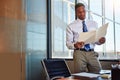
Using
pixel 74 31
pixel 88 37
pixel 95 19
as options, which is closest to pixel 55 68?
pixel 74 31

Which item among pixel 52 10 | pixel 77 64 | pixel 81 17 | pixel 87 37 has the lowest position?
pixel 77 64

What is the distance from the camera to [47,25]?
4281 mm

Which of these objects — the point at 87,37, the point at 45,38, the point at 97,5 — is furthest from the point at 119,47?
the point at 87,37

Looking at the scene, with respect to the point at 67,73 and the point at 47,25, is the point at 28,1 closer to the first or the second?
the point at 47,25

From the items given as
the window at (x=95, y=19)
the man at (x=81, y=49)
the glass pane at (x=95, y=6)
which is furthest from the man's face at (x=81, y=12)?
the glass pane at (x=95, y=6)

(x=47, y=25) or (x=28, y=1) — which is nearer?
(x=28, y=1)

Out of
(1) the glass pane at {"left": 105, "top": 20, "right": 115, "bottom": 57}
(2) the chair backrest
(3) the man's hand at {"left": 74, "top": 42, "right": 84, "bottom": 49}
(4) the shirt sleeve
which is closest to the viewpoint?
(3) the man's hand at {"left": 74, "top": 42, "right": 84, "bottom": 49}

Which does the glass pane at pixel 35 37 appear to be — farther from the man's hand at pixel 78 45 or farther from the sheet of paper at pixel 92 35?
the sheet of paper at pixel 92 35

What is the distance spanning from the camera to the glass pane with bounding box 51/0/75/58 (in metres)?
4.42

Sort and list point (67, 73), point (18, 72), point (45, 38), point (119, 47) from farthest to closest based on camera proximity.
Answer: point (45, 38) → point (119, 47) → point (18, 72) → point (67, 73)

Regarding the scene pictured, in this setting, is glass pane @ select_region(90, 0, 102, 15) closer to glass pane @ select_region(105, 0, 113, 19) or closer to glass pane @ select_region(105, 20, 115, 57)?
glass pane @ select_region(105, 0, 113, 19)

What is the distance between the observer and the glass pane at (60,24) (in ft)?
14.5

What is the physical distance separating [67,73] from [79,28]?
0.64 meters

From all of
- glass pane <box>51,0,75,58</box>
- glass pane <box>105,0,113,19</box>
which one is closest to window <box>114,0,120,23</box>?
glass pane <box>105,0,113,19</box>
